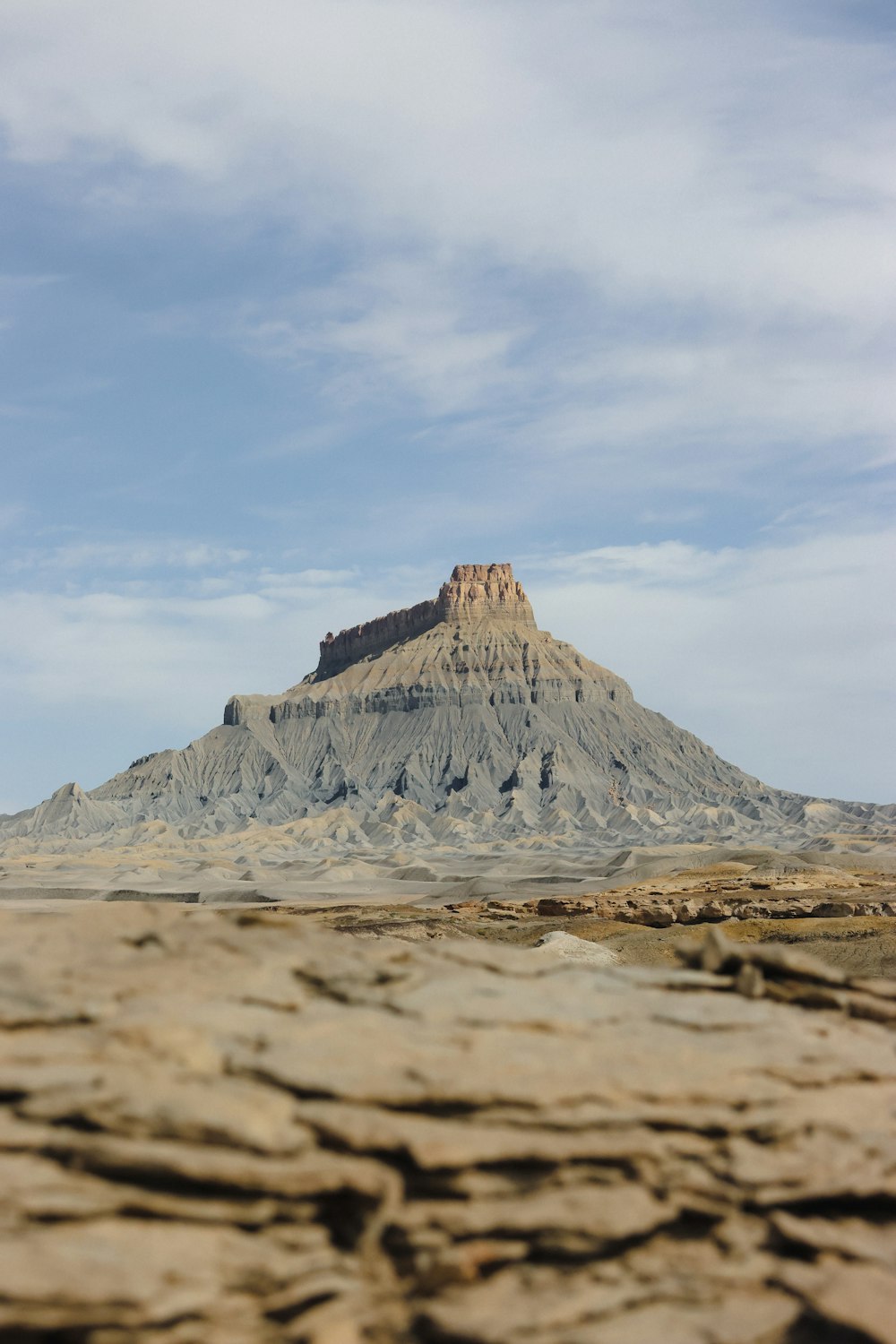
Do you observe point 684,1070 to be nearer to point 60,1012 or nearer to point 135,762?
point 60,1012

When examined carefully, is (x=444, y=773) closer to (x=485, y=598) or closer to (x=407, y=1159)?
(x=485, y=598)

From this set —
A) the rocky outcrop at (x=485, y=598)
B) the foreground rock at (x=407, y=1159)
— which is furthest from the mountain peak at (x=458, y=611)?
the foreground rock at (x=407, y=1159)

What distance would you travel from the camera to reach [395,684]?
17225 centimetres

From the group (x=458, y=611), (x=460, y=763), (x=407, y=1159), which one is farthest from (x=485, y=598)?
(x=407, y=1159)

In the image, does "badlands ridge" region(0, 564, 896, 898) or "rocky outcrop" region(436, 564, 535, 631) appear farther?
"rocky outcrop" region(436, 564, 535, 631)

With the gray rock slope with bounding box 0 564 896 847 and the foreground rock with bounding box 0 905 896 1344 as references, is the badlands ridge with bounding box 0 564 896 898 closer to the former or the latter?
the gray rock slope with bounding box 0 564 896 847

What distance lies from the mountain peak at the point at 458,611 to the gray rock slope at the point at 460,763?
29 centimetres

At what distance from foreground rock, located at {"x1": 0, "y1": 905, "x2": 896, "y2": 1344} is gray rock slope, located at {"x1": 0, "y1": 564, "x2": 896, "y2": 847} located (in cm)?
12737

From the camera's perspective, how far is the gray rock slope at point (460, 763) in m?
147

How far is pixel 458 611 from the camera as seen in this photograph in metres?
183

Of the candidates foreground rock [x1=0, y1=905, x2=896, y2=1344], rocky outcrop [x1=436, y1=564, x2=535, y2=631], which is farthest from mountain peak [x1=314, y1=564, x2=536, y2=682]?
foreground rock [x1=0, y1=905, x2=896, y2=1344]

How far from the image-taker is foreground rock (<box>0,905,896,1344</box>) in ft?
24.5

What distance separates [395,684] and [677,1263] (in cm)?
16430

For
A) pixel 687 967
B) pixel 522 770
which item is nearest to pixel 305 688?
pixel 522 770
